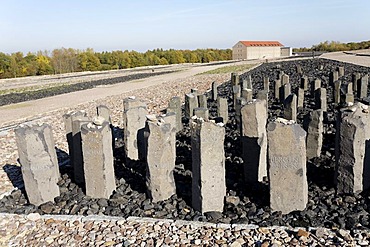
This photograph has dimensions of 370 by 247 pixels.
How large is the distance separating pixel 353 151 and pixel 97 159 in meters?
3.39

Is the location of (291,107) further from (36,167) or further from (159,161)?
(36,167)

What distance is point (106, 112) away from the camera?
7.82 metres

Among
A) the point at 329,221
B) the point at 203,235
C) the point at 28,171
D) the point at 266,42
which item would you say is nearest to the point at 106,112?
the point at 28,171

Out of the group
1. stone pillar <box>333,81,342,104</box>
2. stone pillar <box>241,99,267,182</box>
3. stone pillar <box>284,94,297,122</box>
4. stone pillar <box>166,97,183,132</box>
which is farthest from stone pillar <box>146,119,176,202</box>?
stone pillar <box>333,81,342,104</box>

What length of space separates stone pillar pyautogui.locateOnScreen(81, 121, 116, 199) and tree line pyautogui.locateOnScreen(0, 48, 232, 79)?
50.9 metres

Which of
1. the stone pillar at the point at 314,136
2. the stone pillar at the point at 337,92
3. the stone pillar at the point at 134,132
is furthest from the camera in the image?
the stone pillar at the point at 337,92

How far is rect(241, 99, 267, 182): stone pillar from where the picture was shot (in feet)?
18.3

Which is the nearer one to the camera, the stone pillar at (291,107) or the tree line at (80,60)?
the stone pillar at (291,107)

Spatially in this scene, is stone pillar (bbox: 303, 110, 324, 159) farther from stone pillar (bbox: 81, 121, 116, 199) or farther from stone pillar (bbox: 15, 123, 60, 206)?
stone pillar (bbox: 15, 123, 60, 206)

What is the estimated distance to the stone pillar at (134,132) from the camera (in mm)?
7156

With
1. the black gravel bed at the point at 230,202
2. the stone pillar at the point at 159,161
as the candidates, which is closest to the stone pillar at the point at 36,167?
the black gravel bed at the point at 230,202

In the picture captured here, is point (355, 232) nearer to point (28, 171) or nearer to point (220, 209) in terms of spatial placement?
point (220, 209)

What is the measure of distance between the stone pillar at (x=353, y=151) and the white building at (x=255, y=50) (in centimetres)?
7725

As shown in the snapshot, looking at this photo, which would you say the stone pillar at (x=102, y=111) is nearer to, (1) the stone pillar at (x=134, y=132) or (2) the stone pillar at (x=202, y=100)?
(1) the stone pillar at (x=134, y=132)
